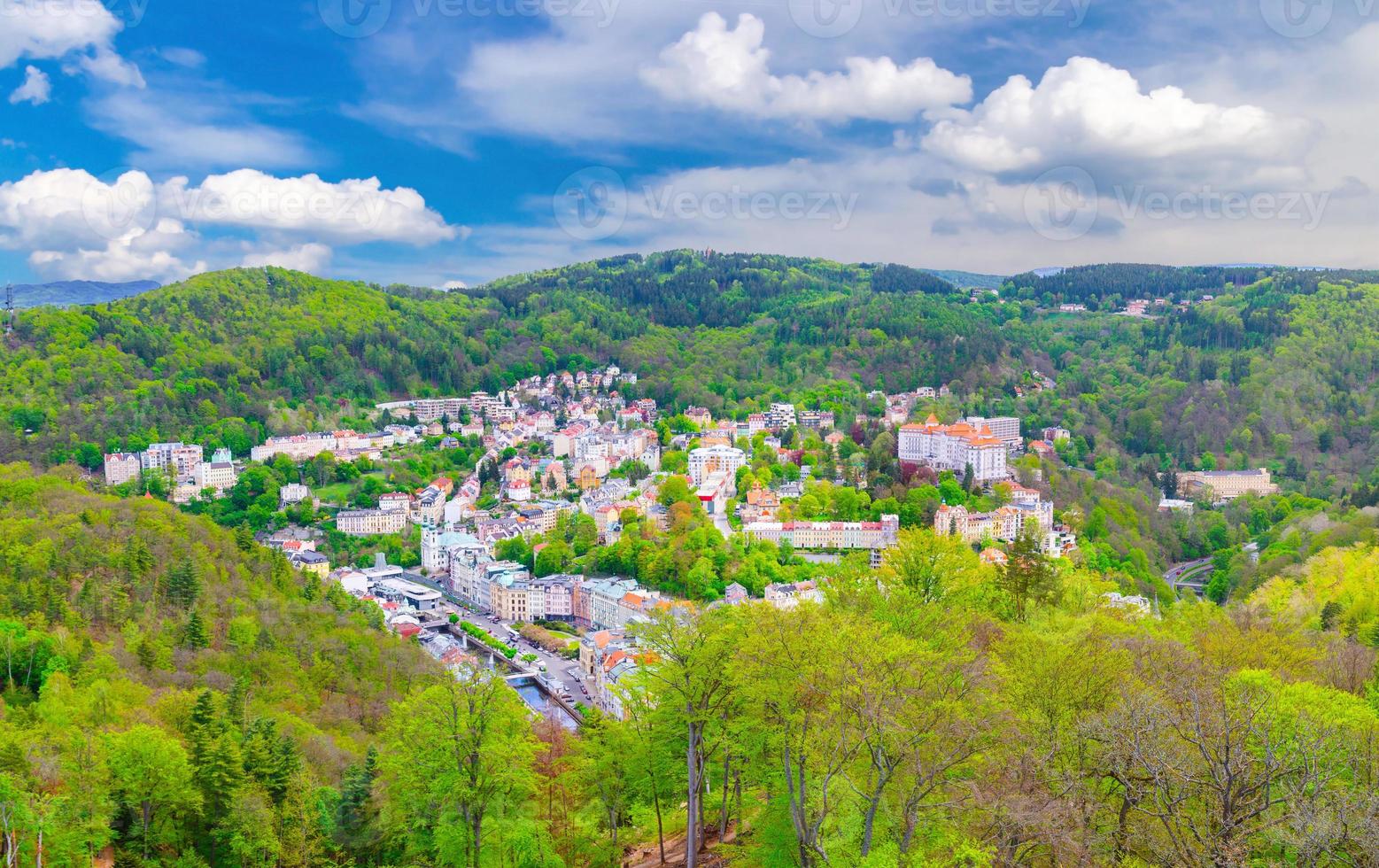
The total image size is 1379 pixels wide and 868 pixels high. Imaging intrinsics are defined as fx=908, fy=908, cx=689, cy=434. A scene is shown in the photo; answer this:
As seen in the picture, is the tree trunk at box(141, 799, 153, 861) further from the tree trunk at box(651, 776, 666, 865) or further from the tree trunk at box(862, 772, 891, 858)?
the tree trunk at box(862, 772, 891, 858)

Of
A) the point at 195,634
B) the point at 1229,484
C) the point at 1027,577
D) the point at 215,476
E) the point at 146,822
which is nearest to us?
the point at 146,822

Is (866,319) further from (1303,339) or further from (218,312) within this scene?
(218,312)

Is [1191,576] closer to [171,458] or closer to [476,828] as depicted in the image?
[476,828]

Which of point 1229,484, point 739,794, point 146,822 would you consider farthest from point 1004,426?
point 146,822

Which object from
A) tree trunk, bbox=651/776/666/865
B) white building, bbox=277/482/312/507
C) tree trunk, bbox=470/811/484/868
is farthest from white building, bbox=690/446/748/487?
tree trunk, bbox=470/811/484/868

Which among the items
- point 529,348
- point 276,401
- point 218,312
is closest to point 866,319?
point 529,348
